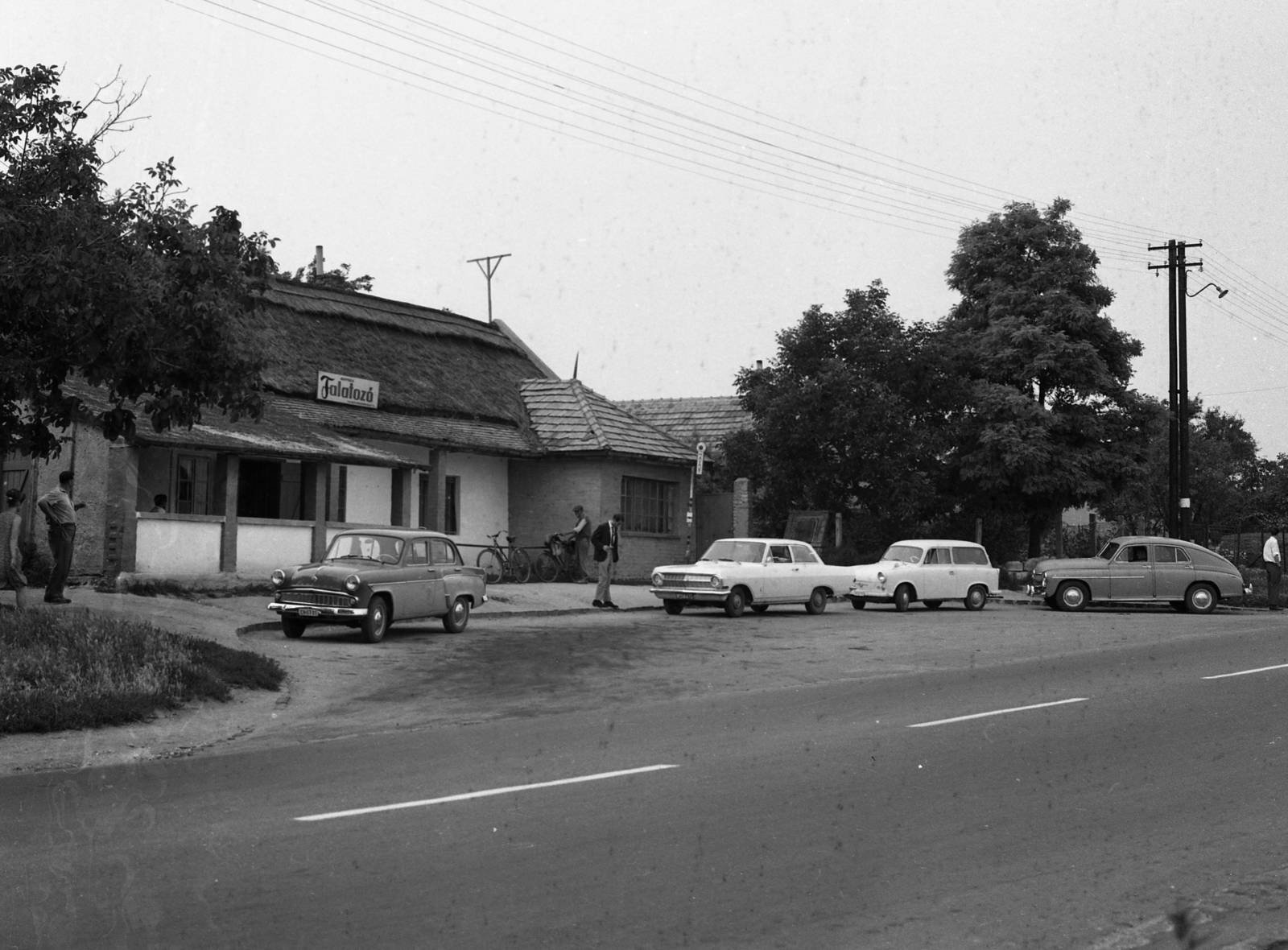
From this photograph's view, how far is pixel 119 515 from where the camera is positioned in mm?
22391

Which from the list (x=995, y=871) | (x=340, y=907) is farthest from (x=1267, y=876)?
(x=340, y=907)

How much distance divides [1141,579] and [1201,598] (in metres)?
1.31

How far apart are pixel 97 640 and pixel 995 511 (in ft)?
104

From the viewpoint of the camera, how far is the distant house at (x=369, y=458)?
23.1m

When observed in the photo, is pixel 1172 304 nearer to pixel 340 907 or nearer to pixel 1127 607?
pixel 1127 607

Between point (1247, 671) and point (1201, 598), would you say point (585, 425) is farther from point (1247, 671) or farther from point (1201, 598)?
point (1247, 671)

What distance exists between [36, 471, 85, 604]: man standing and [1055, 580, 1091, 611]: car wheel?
64.7 feet

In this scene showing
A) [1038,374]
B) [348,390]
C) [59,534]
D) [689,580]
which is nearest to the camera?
[59,534]

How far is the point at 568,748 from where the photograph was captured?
10297 millimetres

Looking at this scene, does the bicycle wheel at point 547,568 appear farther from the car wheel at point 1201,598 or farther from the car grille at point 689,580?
the car wheel at point 1201,598

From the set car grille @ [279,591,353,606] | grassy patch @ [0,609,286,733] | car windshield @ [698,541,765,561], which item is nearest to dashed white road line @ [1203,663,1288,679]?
grassy patch @ [0,609,286,733]

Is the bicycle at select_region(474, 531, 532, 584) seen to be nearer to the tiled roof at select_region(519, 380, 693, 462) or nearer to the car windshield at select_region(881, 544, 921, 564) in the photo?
the tiled roof at select_region(519, 380, 693, 462)

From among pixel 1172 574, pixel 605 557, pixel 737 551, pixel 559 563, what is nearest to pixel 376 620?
pixel 605 557

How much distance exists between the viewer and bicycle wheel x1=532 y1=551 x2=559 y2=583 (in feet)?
106
